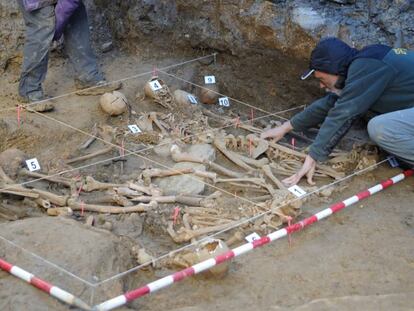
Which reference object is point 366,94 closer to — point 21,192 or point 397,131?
point 397,131

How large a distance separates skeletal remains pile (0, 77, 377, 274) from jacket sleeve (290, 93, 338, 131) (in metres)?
0.25

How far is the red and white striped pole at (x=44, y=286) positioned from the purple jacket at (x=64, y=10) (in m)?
2.80

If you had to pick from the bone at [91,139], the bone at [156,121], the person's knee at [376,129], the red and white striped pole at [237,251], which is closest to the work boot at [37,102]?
the bone at [91,139]

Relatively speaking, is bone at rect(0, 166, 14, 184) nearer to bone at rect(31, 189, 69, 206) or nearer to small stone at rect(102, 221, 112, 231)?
bone at rect(31, 189, 69, 206)

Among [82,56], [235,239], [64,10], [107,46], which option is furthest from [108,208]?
[107,46]

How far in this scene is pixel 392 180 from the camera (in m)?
4.99

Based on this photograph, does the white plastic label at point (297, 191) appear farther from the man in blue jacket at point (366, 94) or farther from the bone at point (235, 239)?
the bone at point (235, 239)

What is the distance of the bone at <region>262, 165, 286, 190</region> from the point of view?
4864 mm

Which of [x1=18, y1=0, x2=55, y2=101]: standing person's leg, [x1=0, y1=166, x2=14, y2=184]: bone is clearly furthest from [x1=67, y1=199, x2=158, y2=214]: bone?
[x1=18, y1=0, x2=55, y2=101]: standing person's leg

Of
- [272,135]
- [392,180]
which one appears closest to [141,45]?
[272,135]

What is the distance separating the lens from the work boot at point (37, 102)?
5.79 metres

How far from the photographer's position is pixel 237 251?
3877 mm

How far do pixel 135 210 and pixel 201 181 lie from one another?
24.9 inches

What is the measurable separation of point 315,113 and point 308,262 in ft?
5.38
